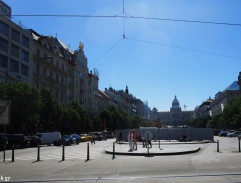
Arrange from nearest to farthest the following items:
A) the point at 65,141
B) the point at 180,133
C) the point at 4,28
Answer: the point at 65,141 < the point at 4,28 < the point at 180,133

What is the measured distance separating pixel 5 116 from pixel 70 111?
37866 millimetres

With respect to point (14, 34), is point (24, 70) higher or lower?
lower

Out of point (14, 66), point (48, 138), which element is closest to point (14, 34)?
point (14, 66)

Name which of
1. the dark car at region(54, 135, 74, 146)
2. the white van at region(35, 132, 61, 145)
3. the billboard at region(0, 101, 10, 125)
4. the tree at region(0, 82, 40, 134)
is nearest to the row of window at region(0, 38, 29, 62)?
the tree at region(0, 82, 40, 134)

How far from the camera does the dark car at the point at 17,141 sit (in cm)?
3203

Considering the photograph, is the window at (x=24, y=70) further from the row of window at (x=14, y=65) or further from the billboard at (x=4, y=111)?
the billboard at (x=4, y=111)

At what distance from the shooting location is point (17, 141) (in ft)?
107

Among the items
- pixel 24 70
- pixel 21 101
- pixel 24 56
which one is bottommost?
pixel 21 101

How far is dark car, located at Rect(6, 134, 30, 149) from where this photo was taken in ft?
105

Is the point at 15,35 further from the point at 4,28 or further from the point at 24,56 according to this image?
the point at 24,56

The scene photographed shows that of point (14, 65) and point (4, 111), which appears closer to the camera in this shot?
point (4, 111)

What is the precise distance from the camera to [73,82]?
2928 inches

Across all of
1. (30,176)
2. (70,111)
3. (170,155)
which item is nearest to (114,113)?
(70,111)

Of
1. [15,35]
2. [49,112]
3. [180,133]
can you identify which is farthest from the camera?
[15,35]
